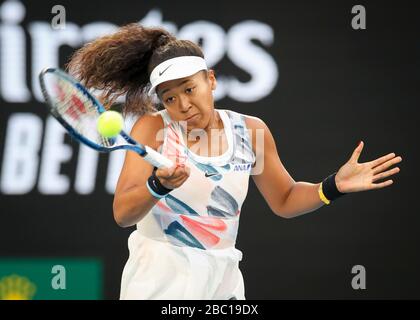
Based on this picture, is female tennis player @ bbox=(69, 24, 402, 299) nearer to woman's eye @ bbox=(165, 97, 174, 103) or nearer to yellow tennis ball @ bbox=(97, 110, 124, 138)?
woman's eye @ bbox=(165, 97, 174, 103)

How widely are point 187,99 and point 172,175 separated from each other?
0.50 meters

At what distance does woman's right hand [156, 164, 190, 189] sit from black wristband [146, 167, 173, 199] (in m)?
0.02

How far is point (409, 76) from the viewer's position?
4883 mm

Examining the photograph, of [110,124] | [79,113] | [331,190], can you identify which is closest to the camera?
[110,124]

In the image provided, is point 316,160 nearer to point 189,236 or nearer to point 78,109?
point 189,236

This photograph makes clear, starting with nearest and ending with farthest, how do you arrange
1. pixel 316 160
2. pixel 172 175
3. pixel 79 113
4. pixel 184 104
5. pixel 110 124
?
1. pixel 110 124
2. pixel 172 175
3. pixel 79 113
4. pixel 184 104
5. pixel 316 160

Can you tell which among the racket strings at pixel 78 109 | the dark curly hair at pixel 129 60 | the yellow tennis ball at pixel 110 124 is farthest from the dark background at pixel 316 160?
the yellow tennis ball at pixel 110 124

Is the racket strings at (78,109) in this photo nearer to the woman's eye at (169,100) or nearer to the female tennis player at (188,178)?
the female tennis player at (188,178)

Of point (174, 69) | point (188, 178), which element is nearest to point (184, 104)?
point (174, 69)

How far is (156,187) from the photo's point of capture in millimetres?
2758

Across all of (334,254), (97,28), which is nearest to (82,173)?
(97,28)

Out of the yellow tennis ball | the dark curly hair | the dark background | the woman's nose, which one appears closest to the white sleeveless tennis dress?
the woman's nose

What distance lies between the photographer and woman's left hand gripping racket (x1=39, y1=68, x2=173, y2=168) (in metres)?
2.69

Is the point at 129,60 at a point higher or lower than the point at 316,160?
higher
